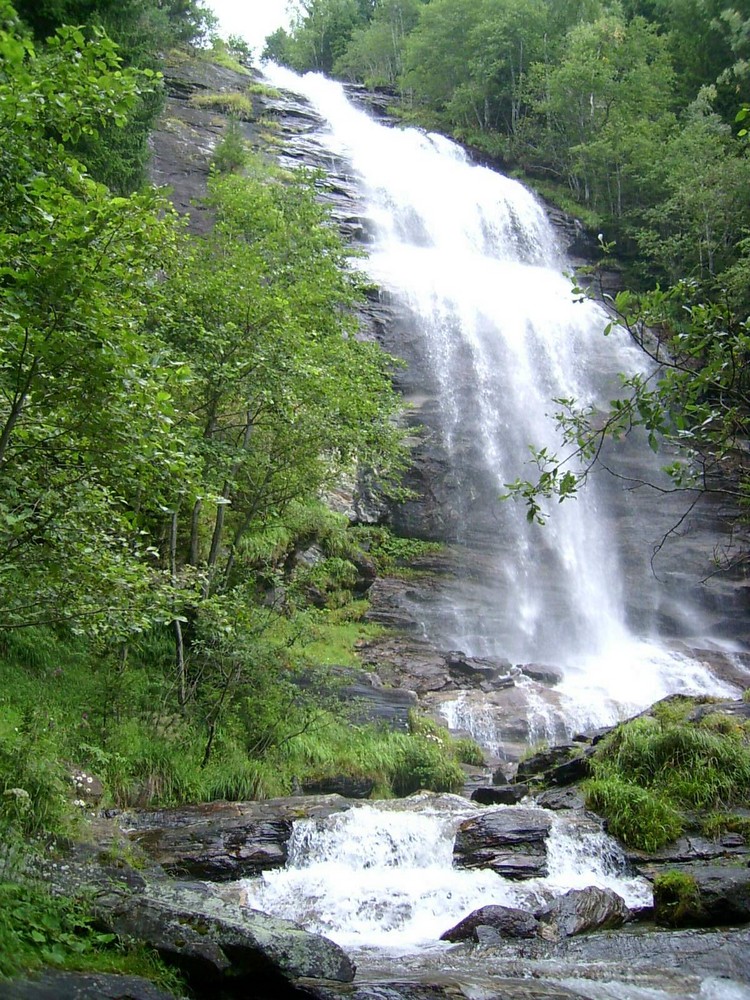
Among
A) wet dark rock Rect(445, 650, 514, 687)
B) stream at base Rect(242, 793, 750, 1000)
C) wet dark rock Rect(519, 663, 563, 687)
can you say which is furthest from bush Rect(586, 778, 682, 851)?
wet dark rock Rect(519, 663, 563, 687)

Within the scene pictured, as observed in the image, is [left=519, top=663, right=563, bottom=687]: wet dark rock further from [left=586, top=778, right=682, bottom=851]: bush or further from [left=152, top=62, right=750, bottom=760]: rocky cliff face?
[left=586, top=778, right=682, bottom=851]: bush

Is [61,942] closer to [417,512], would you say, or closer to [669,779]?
[669,779]

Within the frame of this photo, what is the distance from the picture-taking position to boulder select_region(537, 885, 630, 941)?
7.28 metres

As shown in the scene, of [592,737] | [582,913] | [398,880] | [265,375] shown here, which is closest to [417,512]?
[592,737]

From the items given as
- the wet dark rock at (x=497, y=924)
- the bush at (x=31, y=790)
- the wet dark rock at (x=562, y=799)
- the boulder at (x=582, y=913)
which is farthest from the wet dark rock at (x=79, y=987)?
the wet dark rock at (x=562, y=799)

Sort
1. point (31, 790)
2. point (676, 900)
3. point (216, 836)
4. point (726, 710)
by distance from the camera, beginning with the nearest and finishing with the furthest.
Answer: point (31, 790) < point (676, 900) < point (216, 836) < point (726, 710)

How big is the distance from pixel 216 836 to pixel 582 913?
151 inches

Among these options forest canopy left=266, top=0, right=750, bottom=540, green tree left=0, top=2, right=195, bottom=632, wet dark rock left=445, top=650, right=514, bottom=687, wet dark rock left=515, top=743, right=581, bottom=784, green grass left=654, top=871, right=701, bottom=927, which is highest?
forest canopy left=266, top=0, right=750, bottom=540

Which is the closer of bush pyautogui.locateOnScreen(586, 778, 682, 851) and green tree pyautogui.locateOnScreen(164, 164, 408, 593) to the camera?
bush pyautogui.locateOnScreen(586, 778, 682, 851)

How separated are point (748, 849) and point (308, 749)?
5.88 meters

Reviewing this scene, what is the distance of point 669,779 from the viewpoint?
989 centimetres

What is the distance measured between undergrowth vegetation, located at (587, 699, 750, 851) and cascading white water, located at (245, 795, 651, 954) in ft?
1.56

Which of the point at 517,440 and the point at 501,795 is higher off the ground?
the point at 517,440

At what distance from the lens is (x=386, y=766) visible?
1262cm
